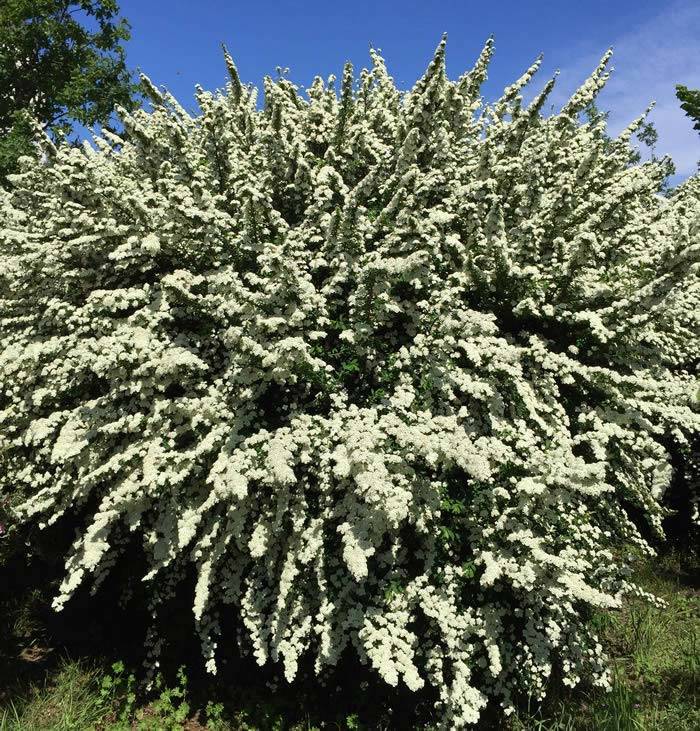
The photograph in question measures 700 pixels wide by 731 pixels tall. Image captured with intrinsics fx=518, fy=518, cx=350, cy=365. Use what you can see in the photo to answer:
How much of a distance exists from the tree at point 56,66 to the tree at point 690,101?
1471 centimetres

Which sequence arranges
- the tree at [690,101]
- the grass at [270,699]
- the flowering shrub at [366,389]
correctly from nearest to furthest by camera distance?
the tree at [690,101], the flowering shrub at [366,389], the grass at [270,699]

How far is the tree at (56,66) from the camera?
13.6 meters

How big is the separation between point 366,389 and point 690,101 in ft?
9.21

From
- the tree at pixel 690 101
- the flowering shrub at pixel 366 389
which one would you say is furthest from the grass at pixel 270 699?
the tree at pixel 690 101

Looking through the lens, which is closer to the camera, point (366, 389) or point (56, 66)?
point (366, 389)

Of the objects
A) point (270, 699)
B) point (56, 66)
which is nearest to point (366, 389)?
point (270, 699)

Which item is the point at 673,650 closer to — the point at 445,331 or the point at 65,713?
the point at 445,331

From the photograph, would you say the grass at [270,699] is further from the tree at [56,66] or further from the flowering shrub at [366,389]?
the tree at [56,66]

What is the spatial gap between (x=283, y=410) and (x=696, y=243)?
3.26 m

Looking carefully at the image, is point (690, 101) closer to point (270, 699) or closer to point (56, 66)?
point (270, 699)

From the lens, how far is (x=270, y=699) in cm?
436

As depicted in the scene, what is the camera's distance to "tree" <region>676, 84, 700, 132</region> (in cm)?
237

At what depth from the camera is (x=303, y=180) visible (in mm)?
5000

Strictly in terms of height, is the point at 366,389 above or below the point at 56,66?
below
